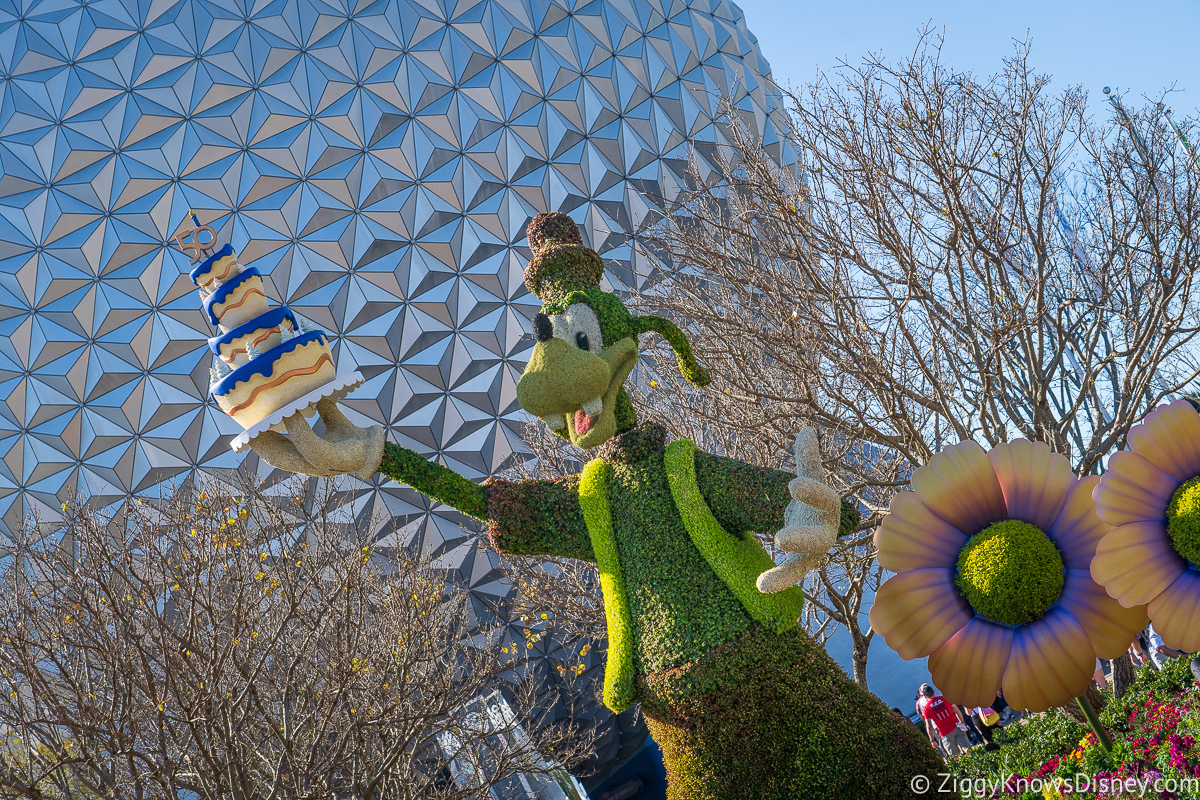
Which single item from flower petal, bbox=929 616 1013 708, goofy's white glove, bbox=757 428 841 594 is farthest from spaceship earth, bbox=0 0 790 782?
flower petal, bbox=929 616 1013 708

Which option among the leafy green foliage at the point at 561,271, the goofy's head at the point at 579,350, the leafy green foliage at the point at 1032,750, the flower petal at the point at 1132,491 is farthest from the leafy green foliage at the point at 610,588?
the leafy green foliage at the point at 1032,750

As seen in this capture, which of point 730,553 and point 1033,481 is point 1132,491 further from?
point 730,553

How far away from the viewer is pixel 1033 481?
3250 mm

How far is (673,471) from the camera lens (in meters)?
4.07

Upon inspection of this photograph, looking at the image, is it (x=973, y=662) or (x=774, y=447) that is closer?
(x=973, y=662)

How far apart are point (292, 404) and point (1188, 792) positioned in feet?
16.1

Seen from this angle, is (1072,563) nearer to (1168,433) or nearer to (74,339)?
(1168,433)

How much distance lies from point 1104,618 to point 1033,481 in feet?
1.89

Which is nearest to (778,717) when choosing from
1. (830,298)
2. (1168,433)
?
(1168,433)

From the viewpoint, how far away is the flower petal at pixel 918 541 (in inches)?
129

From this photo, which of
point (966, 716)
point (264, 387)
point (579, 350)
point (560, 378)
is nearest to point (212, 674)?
point (264, 387)

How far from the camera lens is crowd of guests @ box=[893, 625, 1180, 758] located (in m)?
8.86

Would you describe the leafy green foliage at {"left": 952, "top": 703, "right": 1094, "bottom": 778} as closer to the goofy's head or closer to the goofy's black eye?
the goofy's head

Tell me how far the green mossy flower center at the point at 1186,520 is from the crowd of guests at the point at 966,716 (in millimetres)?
5505
